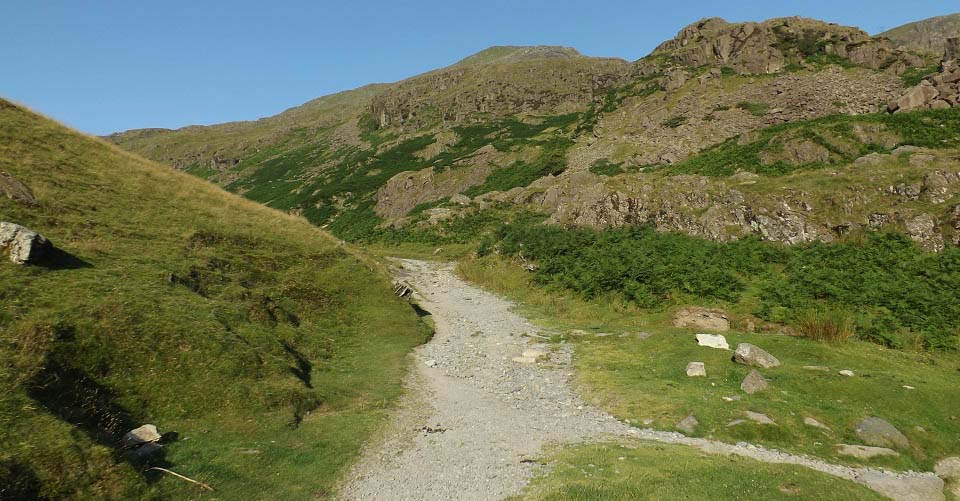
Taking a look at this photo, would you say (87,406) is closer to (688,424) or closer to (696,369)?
(688,424)

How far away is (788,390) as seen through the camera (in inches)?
622

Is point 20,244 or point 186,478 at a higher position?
point 20,244

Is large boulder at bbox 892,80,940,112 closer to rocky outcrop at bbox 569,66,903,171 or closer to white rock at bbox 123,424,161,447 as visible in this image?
rocky outcrop at bbox 569,66,903,171

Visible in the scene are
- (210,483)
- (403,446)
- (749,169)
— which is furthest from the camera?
(749,169)

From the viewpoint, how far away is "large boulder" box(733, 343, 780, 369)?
1797 cm

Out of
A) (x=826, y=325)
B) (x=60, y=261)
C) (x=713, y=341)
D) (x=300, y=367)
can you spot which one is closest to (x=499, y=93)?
(x=713, y=341)

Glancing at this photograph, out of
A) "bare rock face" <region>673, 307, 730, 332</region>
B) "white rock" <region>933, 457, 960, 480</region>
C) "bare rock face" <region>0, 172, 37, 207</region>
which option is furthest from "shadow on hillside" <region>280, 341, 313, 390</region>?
"white rock" <region>933, 457, 960, 480</region>

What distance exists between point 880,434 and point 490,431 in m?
11.0

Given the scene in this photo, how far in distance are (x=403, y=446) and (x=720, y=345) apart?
1474 centimetres

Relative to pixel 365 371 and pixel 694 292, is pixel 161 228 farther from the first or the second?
pixel 694 292

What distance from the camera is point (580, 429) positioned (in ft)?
48.3

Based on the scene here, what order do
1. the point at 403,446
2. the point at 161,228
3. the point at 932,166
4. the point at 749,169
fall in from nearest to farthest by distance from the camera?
the point at 403,446
the point at 161,228
the point at 932,166
the point at 749,169

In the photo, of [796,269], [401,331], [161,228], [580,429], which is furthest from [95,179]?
[796,269]

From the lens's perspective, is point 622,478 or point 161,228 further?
point 161,228
